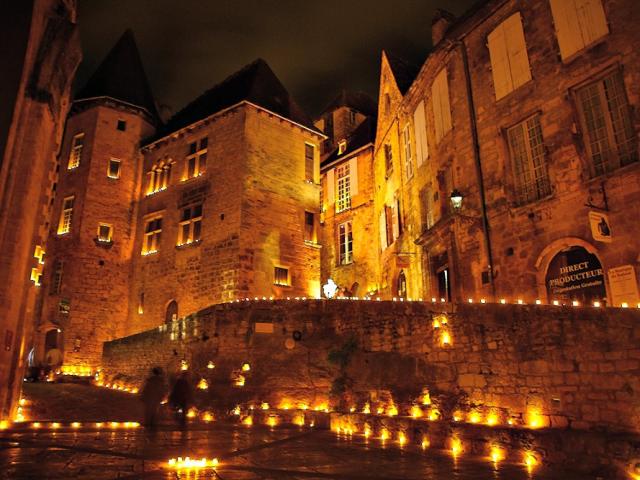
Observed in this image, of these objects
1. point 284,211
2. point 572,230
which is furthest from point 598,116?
point 284,211

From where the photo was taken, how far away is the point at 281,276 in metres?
19.6

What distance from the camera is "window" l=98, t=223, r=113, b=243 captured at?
72.8 feet

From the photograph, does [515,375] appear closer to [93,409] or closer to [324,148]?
[93,409]

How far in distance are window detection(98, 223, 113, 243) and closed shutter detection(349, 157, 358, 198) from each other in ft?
37.6

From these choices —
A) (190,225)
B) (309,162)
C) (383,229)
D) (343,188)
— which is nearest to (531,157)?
(383,229)

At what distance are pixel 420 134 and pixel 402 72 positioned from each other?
503 centimetres

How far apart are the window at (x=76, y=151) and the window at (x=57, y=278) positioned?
4.95 m

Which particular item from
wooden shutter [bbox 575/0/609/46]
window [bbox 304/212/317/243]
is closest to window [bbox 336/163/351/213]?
window [bbox 304/212/317/243]

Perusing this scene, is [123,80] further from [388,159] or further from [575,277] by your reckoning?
[575,277]

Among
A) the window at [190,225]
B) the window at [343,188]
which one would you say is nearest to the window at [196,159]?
the window at [190,225]

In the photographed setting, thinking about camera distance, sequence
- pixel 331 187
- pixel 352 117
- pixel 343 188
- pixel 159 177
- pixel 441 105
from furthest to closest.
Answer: pixel 352 117 → pixel 331 187 → pixel 343 188 → pixel 159 177 → pixel 441 105

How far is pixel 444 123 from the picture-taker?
50.3 feet

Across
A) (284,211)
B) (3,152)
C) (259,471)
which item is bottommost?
(259,471)

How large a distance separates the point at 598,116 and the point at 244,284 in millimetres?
12445
